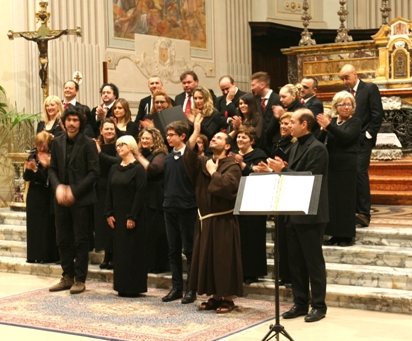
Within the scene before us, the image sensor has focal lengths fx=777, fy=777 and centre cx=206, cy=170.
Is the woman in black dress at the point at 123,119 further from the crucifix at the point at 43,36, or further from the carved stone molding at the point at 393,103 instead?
the carved stone molding at the point at 393,103

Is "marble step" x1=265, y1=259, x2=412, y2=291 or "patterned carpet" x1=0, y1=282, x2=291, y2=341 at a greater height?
"marble step" x1=265, y1=259, x2=412, y2=291

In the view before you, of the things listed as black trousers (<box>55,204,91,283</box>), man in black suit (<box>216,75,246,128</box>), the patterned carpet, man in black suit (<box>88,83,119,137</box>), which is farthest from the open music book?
man in black suit (<box>88,83,119,137</box>)

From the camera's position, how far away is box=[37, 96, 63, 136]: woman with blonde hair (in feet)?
26.3

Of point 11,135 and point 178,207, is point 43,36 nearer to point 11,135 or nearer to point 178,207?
point 11,135

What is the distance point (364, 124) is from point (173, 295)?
2505 mm

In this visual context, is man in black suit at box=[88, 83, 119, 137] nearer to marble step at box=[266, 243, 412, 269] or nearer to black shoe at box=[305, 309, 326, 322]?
marble step at box=[266, 243, 412, 269]

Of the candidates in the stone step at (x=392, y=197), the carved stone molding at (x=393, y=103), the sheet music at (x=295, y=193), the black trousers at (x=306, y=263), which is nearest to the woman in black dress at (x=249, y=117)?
the black trousers at (x=306, y=263)

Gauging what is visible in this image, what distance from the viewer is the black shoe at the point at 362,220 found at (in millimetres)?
7395

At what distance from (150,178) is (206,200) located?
1073 millimetres

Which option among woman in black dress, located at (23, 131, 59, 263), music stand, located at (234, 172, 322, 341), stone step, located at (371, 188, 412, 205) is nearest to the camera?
music stand, located at (234, 172, 322, 341)

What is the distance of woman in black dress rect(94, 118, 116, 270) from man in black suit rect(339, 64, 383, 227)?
234 cm

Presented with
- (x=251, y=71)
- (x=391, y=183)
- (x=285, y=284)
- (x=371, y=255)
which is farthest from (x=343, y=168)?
(x=251, y=71)

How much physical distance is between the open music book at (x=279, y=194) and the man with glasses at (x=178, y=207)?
1493 millimetres

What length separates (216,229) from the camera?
6270 millimetres
